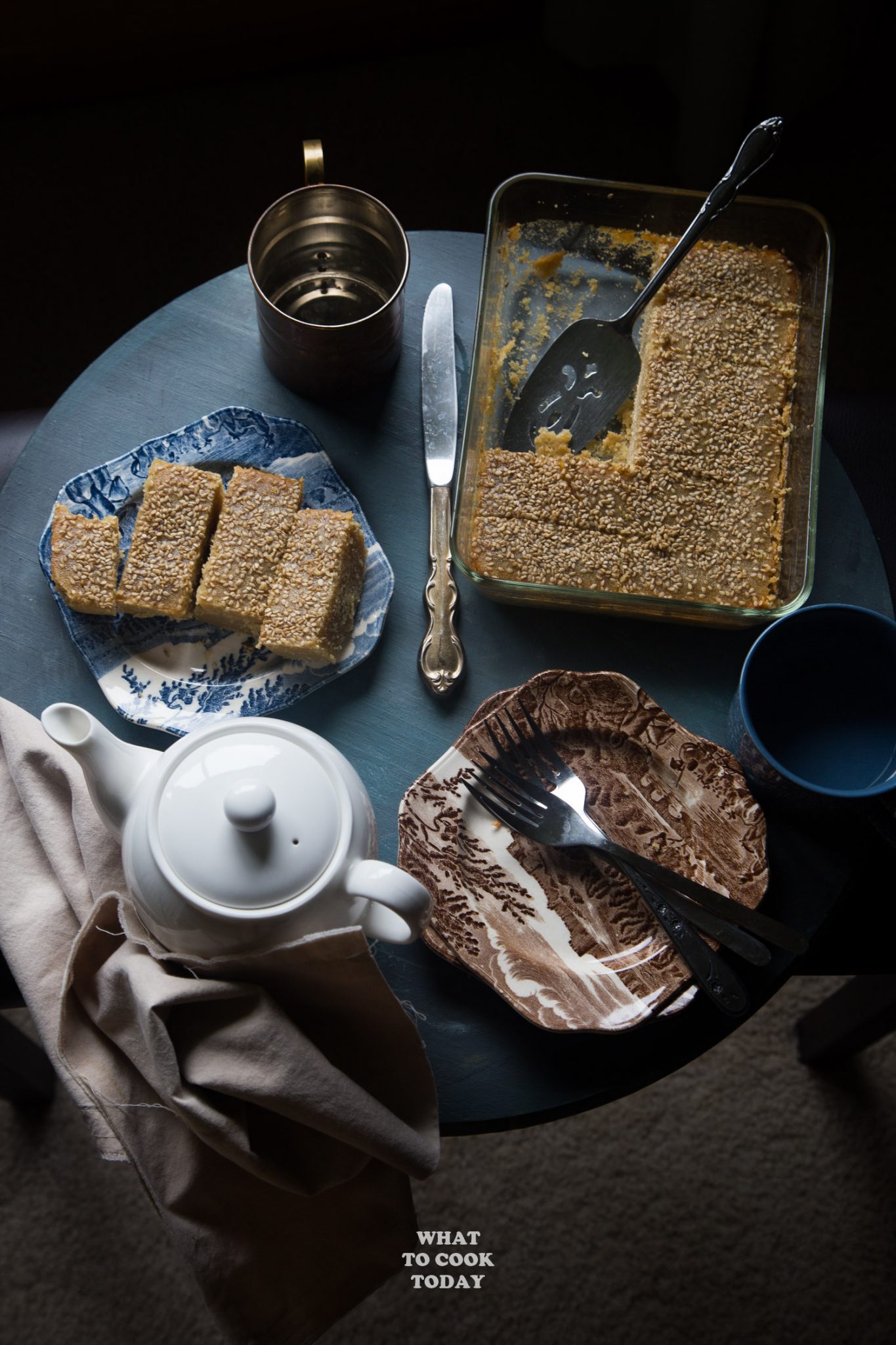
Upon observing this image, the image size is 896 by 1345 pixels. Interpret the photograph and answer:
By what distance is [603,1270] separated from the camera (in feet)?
5.11

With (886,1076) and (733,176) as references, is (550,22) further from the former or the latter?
(886,1076)

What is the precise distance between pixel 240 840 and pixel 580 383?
66 centimetres

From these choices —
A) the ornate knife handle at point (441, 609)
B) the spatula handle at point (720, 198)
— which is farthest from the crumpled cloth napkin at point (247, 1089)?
the spatula handle at point (720, 198)

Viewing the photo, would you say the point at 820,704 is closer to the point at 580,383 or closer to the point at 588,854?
the point at 588,854

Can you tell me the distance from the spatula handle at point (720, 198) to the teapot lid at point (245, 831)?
654mm

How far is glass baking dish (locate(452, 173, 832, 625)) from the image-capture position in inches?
43.8

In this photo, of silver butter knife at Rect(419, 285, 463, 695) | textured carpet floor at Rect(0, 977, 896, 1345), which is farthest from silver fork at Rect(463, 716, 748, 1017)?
textured carpet floor at Rect(0, 977, 896, 1345)

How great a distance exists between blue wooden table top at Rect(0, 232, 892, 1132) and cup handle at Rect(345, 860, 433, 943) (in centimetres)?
17

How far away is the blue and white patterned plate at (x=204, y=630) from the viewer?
110cm

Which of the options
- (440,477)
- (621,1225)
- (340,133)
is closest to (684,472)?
(440,477)

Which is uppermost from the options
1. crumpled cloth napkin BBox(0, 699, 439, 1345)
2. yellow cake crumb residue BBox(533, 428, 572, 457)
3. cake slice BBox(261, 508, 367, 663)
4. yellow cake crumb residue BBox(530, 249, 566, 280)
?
yellow cake crumb residue BBox(530, 249, 566, 280)

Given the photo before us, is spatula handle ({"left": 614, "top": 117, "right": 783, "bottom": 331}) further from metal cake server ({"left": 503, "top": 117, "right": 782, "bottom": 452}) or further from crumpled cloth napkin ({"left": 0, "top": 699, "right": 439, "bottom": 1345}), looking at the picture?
crumpled cloth napkin ({"left": 0, "top": 699, "right": 439, "bottom": 1345})

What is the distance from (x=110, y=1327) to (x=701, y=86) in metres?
2.05

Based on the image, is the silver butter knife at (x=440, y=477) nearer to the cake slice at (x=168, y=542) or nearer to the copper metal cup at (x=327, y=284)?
the copper metal cup at (x=327, y=284)
